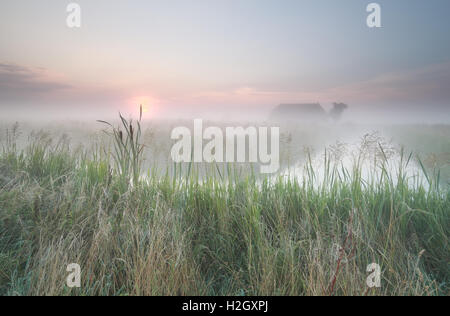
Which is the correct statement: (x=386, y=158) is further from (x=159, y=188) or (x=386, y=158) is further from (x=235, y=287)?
(x=159, y=188)

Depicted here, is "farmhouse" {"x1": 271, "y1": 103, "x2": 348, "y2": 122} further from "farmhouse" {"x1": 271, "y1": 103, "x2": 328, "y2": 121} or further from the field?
the field

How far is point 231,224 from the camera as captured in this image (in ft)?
11.2

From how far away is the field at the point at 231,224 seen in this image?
2732 mm

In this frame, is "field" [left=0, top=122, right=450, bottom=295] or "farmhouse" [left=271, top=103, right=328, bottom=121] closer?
"field" [left=0, top=122, right=450, bottom=295]

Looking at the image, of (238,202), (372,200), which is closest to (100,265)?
(238,202)

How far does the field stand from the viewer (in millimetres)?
2732

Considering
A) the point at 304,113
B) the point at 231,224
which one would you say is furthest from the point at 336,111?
the point at 231,224

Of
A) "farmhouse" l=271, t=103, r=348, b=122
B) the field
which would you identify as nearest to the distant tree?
"farmhouse" l=271, t=103, r=348, b=122

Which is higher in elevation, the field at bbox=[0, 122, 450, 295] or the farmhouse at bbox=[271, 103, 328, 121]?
the farmhouse at bbox=[271, 103, 328, 121]

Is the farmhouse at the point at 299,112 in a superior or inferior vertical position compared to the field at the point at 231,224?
superior

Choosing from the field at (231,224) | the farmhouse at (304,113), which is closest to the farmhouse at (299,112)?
the farmhouse at (304,113)

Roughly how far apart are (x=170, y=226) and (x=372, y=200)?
254 centimetres

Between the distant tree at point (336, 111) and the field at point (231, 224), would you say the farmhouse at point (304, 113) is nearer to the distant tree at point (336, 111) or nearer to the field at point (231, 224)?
the distant tree at point (336, 111)
